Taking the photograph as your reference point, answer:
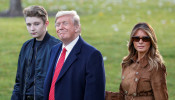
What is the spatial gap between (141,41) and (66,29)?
95 cm

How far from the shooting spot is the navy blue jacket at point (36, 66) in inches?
182

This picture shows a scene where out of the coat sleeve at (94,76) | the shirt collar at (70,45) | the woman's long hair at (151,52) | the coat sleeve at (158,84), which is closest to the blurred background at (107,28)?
the woman's long hair at (151,52)

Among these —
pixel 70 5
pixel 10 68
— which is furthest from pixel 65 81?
pixel 70 5

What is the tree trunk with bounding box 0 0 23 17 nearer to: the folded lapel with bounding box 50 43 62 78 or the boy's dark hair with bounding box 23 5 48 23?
the boy's dark hair with bounding box 23 5 48 23

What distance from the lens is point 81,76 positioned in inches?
147

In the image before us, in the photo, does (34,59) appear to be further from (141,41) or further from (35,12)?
(141,41)

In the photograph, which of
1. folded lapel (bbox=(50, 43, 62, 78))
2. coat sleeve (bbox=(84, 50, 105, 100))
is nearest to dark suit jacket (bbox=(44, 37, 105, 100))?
coat sleeve (bbox=(84, 50, 105, 100))

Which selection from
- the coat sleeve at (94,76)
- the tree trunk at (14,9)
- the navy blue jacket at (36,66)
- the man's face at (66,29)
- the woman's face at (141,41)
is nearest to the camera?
the coat sleeve at (94,76)

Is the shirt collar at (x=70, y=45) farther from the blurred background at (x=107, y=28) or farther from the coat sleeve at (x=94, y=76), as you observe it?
the blurred background at (x=107, y=28)

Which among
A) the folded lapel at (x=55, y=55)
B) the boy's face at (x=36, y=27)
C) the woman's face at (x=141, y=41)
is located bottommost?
the folded lapel at (x=55, y=55)

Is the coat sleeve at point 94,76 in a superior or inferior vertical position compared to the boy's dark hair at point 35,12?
inferior

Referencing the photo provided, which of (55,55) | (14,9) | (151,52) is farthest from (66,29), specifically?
(14,9)

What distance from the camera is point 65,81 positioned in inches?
149

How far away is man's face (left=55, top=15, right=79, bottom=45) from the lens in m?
3.82
